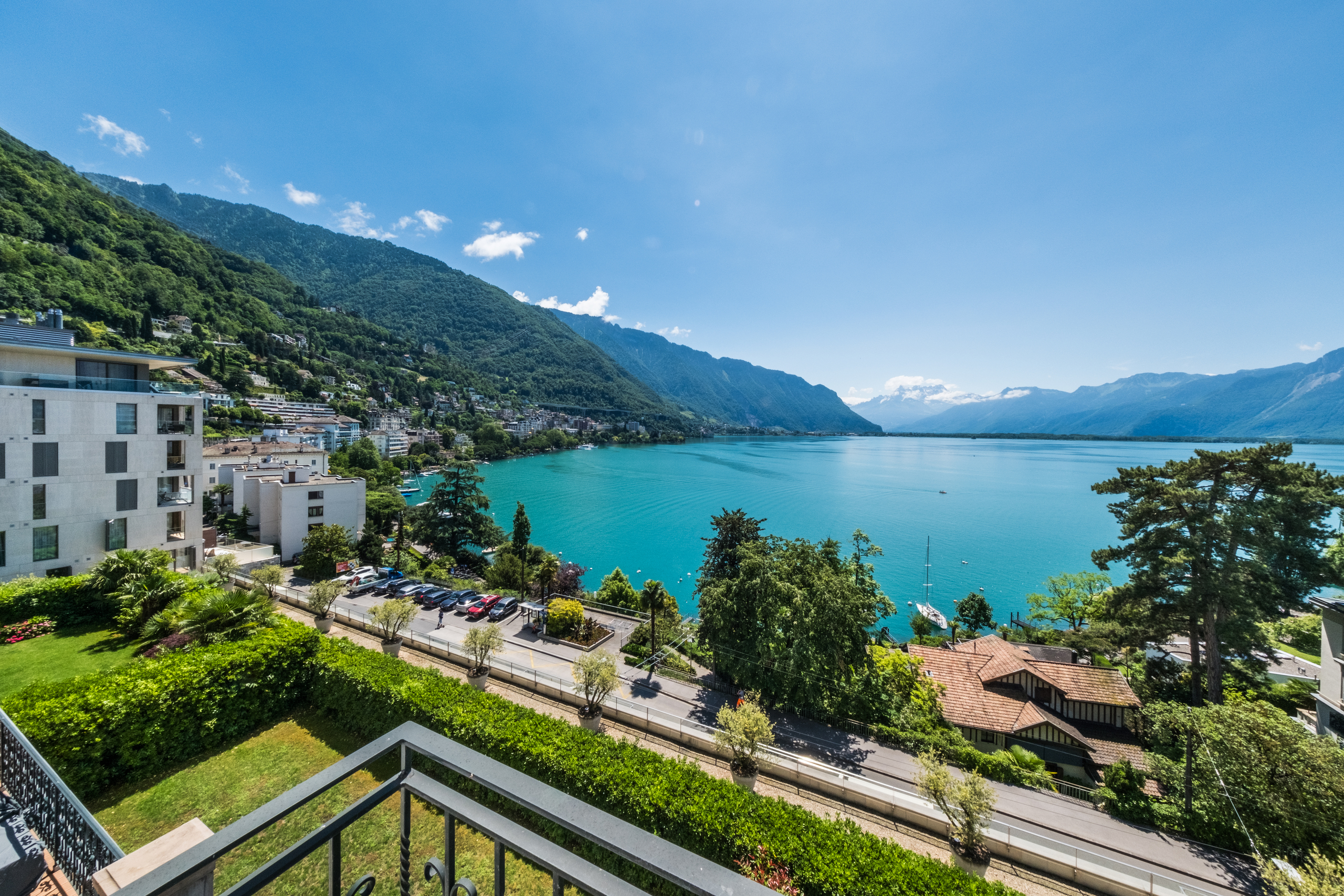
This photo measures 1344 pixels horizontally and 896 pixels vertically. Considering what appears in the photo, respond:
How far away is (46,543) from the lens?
1294cm

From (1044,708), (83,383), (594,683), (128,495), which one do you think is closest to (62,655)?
Result: (128,495)

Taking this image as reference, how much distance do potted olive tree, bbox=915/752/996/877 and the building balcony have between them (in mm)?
21505

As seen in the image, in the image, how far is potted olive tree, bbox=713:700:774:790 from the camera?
27.4ft

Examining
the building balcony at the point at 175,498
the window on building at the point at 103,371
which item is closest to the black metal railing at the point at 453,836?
the window on building at the point at 103,371

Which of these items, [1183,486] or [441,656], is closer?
[441,656]

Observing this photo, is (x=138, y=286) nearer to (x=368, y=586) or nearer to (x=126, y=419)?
(x=368, y=586)

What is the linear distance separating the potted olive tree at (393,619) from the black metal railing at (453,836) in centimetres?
1229

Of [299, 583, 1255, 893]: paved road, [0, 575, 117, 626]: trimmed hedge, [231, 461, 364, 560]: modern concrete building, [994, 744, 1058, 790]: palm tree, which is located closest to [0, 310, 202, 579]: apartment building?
[0, 575, 117, 626]: trimmed hedge

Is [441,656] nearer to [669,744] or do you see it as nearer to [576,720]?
[576,720]

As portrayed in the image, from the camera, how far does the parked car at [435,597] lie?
20.1 meters

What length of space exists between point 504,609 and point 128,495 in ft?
39.4

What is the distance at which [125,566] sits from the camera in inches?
429

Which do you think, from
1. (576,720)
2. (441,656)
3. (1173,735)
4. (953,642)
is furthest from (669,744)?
(953,642)

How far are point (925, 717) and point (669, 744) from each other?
867 cm
